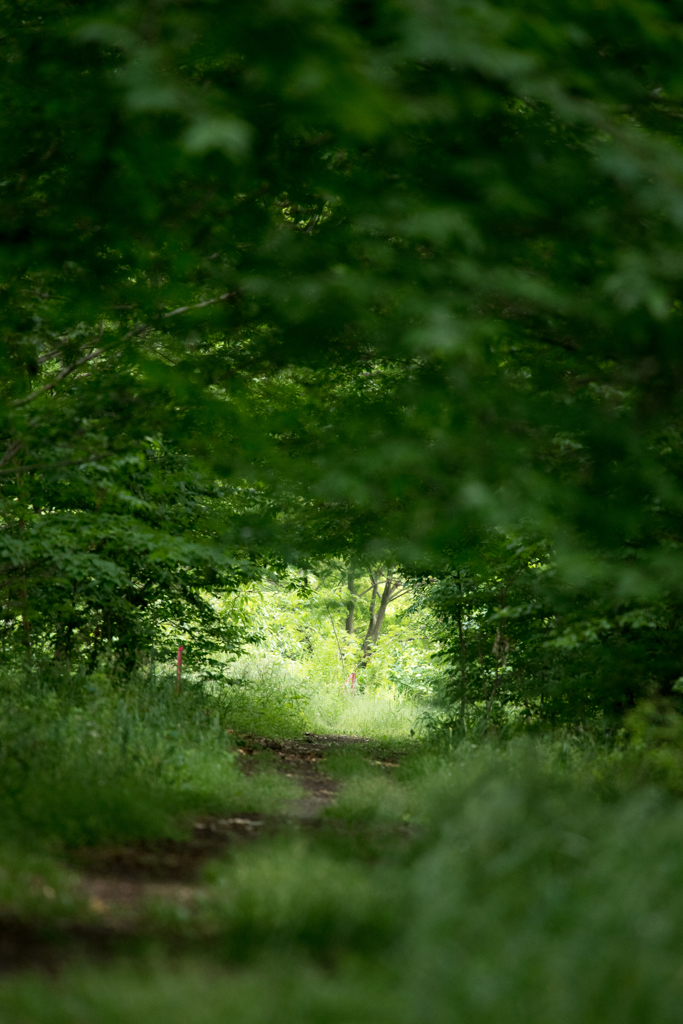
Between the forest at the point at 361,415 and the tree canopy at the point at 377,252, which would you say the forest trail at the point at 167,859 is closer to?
the forest at the point at 361,415

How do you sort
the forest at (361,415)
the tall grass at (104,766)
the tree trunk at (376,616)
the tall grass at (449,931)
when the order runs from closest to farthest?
the tall grass at (449,931) < the forest at (361,415) < the tall grass at (104,766) < the tree trunk at (376,616)

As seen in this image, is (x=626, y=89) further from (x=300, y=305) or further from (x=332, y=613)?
(x=332, y=613)

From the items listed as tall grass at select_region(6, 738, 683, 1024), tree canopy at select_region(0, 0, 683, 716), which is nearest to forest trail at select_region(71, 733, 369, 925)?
tall grass at select_region(6, 738, 683, 1024)

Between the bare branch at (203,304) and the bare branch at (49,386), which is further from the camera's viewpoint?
the bare branch at (49,386)

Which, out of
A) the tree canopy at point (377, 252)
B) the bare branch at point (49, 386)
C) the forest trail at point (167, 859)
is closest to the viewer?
the tree canopy at point (377, 252)

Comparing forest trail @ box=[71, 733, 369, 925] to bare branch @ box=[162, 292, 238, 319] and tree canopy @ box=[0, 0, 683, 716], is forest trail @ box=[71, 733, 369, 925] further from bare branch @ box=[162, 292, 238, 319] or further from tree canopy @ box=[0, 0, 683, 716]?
bare branch @ box=[162, 292, 238, 319]

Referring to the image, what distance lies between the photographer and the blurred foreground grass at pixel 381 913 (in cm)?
281

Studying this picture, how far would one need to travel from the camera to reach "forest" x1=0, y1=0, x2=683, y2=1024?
3.10 meters

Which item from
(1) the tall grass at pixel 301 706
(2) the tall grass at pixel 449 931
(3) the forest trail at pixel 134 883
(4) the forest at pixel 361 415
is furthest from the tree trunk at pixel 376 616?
(2) the tall grass at pixel 449 931

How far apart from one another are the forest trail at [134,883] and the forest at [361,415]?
24mm

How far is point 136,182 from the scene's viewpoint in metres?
4.44

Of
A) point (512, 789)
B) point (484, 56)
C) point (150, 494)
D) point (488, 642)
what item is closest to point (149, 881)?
point (512, 789)

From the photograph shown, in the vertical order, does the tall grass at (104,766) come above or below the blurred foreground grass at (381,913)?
below

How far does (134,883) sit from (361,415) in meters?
3.00
